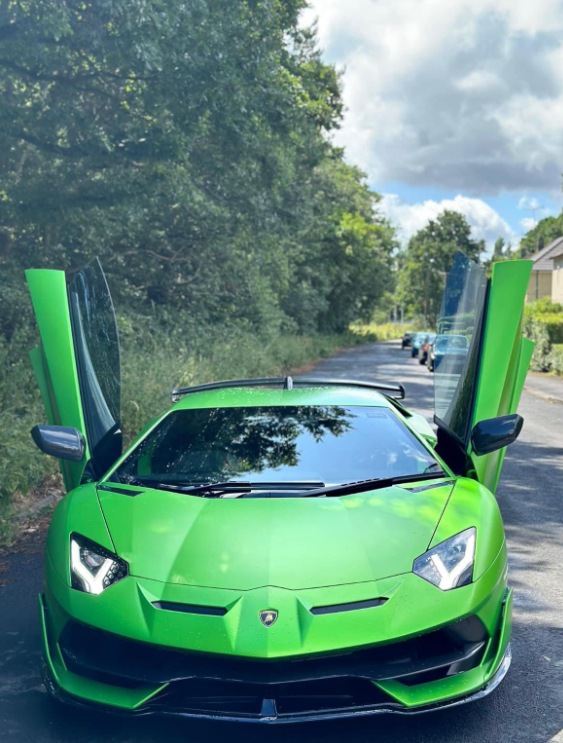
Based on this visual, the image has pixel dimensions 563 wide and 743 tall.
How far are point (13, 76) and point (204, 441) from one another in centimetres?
1106

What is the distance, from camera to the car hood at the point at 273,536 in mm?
2955

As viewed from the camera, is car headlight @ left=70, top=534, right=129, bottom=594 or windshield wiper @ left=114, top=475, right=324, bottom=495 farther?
windshield wiper @ left=114, top=475, right=324, bottom=495

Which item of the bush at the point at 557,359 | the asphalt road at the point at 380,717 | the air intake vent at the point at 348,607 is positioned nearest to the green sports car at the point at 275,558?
the air intake vent at the point at 348,607

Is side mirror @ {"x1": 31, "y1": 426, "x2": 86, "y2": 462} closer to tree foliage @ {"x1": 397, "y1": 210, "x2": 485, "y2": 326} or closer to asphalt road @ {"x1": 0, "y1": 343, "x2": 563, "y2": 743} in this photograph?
asphalt road @ {"x1": 0, "y1": 343, "x2": 563, "y2": 743}

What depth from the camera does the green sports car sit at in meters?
2.75

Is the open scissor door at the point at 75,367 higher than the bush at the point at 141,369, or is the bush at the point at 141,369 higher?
the open scissor door at the point at 75,367

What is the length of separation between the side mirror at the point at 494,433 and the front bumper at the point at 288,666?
124 centimetres

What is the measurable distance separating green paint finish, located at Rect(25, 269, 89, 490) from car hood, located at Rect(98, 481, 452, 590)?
1.00 m

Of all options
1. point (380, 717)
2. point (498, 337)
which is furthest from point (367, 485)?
point (498, 337)

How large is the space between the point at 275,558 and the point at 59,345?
2085 millimetres

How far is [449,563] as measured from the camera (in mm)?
3104

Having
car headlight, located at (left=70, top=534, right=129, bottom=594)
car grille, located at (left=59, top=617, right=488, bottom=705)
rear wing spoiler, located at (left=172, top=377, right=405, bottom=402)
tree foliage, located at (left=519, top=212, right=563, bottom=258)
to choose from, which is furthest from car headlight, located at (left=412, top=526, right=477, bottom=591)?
tree foliage, located at (left=519, top=212, right=563, bottom=258)

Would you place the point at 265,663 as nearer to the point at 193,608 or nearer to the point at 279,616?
the point at 279,616

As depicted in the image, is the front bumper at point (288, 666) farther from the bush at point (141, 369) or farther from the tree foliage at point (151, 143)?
the tree foliage at point (151, 143)
